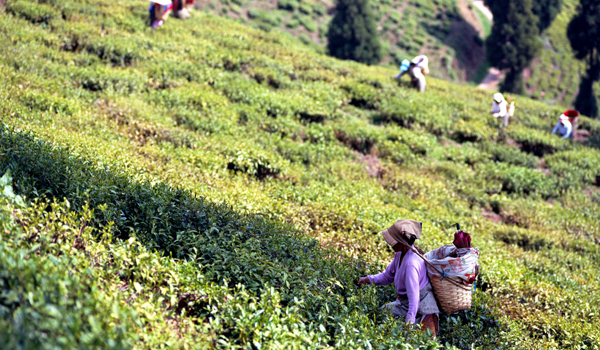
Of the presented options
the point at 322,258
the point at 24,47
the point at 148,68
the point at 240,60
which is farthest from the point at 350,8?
the point at 322,258

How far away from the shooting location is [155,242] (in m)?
4.33

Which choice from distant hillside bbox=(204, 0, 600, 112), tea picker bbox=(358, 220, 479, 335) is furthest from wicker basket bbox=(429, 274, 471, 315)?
distant hillside bbox=(204, 0, 600, 112)

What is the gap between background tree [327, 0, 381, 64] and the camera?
3328cm

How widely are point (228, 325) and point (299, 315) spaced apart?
0.57 meters

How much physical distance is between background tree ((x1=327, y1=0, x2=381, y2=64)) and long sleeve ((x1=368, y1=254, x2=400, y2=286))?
30.0 metres

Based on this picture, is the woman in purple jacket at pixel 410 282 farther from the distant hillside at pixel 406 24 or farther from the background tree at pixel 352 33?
the distant hillside at pixel 406 24

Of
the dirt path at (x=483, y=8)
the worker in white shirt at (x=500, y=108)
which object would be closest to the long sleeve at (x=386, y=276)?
the worker in white shirt at (x=500, y=108)

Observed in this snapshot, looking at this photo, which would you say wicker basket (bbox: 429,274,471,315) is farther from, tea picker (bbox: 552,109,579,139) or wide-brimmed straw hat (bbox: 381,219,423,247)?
tea picker (bbox: 552,109,579,139)

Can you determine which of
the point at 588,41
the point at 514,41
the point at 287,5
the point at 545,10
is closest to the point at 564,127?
the point at 588,41

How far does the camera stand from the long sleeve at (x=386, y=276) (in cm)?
476

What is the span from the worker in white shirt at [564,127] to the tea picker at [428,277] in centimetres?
1202

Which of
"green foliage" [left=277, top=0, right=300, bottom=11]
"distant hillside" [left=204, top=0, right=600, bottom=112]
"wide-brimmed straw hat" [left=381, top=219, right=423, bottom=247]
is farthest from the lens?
"green foliage" [left=277, top=0, right=300, bottom=11]

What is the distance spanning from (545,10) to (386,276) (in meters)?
46.6

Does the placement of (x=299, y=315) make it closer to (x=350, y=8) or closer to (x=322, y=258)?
(x=322, y=258)
